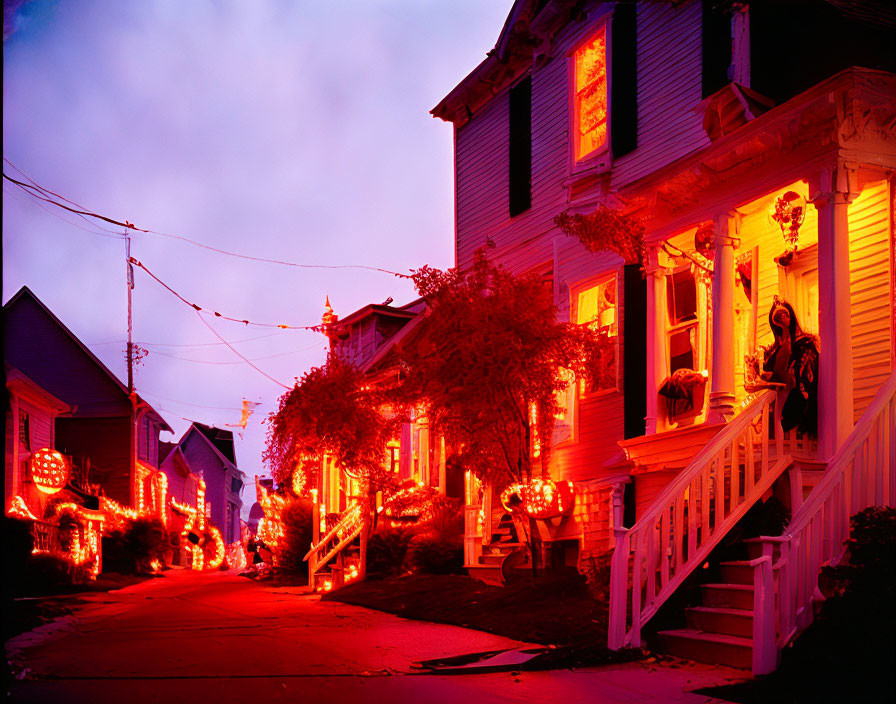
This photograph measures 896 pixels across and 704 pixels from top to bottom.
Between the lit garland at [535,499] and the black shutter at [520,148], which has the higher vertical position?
the black shutter at [520,148]

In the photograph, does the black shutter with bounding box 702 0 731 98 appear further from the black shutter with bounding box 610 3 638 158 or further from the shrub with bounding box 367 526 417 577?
the shrub with bounding box 367 526 417 577

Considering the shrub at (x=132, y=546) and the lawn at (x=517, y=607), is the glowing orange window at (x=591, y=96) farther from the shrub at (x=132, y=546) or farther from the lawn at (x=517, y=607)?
the shrub at (x=132, y=546)

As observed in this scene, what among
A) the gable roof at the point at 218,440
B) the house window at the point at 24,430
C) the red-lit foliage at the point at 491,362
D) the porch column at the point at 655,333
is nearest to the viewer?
the porch column at the point at 655,333

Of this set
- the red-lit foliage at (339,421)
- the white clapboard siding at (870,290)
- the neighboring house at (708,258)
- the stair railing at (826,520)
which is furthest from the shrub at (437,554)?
the stair railing at (826,520)

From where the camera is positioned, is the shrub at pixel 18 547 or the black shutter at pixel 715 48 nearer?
the black shutter at pixel 715 48

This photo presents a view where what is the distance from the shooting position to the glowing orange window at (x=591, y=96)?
14.3 meters

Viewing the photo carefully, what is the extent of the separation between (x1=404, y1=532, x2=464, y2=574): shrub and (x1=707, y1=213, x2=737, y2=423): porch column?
23.5 feet

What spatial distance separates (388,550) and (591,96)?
906cm

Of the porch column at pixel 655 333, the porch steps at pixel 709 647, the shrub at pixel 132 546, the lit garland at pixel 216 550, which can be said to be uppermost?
the porch column at pixel 655 333

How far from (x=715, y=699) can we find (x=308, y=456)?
1379 centimetres

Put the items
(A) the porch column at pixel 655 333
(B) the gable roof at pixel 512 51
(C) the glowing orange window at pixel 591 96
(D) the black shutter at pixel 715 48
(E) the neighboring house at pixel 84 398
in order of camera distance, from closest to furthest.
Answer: (A) the porch column at pixel 655 333 → (D) the black shutter at pixel 715 48 → (C) the glowing orange window at pixel 591 96 → (B) the gable roof at pixel 512 51 → (E) the neighboring house at pixel 84 398

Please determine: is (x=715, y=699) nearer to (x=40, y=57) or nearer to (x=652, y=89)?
(x=40, y=57)

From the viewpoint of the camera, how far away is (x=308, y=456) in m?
19.2

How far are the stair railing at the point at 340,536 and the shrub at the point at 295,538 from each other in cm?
400
